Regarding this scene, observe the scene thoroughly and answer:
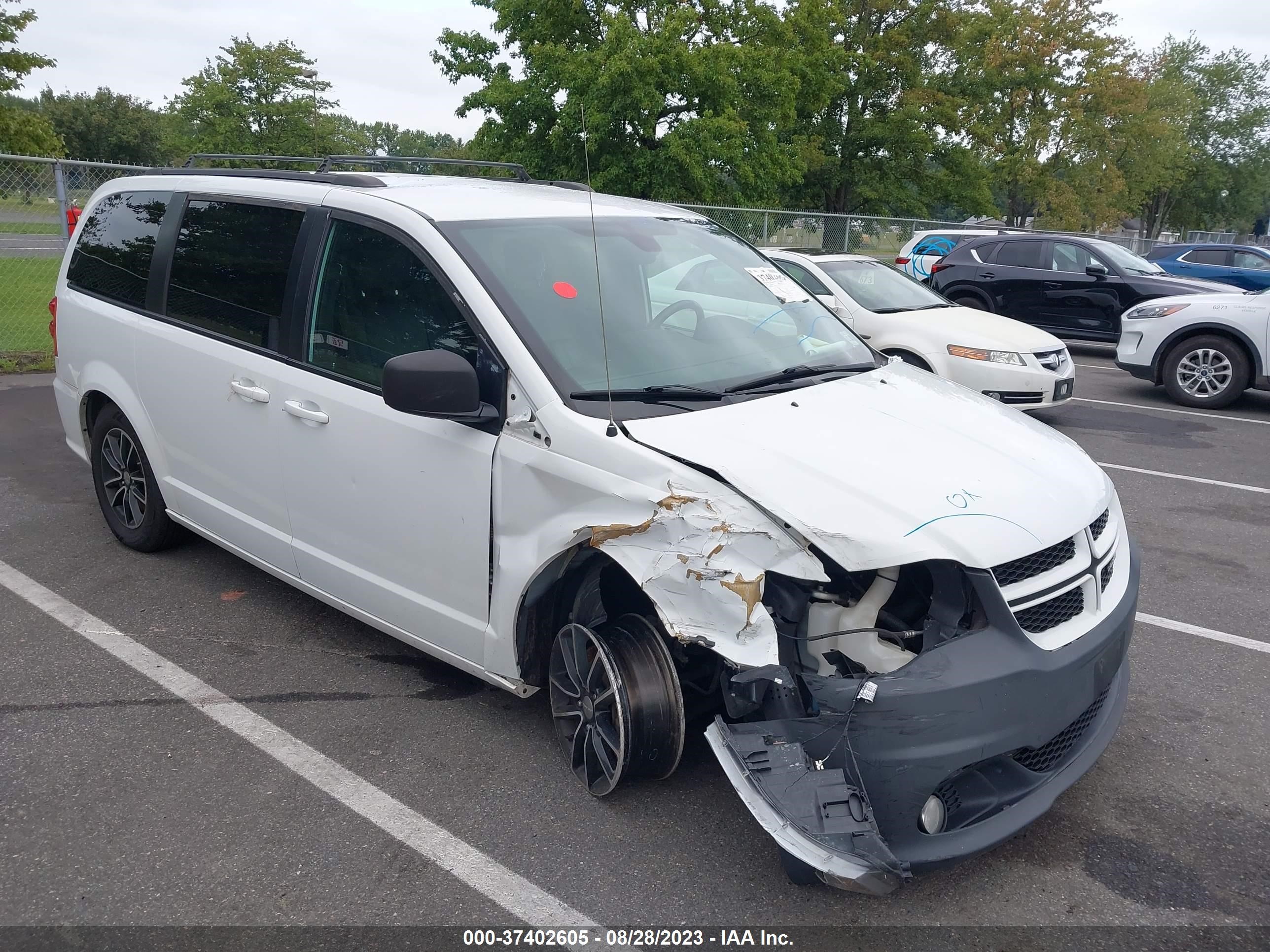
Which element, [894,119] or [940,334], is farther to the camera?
[894,119]

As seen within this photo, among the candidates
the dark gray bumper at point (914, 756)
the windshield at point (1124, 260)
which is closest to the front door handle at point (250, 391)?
the dark gray bumper at point (914, 756)

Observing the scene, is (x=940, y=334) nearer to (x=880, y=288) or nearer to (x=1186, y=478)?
(x=880, y=288)

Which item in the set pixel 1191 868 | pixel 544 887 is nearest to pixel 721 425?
pixel 544 887

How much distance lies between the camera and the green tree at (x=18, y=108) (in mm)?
25234

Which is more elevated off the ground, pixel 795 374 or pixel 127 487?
pixel 795 374

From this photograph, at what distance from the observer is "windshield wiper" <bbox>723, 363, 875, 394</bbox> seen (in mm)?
3281

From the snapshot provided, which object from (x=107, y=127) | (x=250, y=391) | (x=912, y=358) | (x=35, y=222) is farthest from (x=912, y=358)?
(x=107, y=127)

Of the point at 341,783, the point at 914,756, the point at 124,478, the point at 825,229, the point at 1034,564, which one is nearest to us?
the point at 914,756

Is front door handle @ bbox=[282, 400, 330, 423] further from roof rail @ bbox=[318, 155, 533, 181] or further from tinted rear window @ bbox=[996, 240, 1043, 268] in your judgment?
tinted rear window @ bbox=[996, 240, 1043, 268]

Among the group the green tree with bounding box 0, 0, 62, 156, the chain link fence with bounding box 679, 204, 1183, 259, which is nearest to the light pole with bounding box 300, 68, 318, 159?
the green tree with bounding box 0, 0, 62, 156

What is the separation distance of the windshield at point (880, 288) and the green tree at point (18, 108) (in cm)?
2434

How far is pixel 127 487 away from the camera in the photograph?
16.3 feet

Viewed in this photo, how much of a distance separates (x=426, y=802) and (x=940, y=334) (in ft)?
22.7

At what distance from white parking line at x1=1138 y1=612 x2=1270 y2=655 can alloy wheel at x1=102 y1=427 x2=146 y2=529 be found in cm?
483
